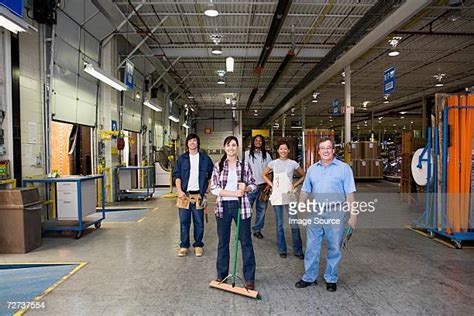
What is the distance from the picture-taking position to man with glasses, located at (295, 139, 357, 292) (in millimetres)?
3031

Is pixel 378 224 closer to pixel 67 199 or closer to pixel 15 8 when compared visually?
pixel 67 199

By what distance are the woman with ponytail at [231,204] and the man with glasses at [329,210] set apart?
22.7 inches

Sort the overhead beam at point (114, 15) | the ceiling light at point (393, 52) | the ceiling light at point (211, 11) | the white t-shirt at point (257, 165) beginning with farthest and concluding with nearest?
1. the ceiling light at point (393, 52)
2. the ceiling light at point (211, 11)
3. the overhead beam at point (114, 15)
4. the white t-shirt at point (257, 165)

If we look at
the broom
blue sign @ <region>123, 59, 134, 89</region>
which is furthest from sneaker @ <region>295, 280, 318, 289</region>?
blue sign @ <region>123, 59, 134, 89</region>

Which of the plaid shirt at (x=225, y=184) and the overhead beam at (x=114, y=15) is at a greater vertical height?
the overhead beam at (x=114, y=15)

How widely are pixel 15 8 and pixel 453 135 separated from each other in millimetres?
5933

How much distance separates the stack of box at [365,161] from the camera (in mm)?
14555

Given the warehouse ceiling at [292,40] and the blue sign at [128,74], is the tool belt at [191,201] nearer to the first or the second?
the warehouse ceiling at [292,40]

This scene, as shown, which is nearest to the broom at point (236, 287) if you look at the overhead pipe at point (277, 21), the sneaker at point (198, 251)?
the sneaker at point (198, 251)

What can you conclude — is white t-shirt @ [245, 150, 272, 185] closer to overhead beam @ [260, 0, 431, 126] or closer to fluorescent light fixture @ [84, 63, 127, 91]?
fluorescent light fixture @ [84, 63, 127, 91]

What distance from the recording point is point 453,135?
4594 millimetres

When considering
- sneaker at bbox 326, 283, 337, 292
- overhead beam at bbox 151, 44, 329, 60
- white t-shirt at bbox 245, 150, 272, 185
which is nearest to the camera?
sneaker at bbox 326, 283, 337, 292

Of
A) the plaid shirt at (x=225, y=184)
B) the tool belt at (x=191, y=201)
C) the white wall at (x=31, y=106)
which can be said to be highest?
the white wall at (x=31, y=106)

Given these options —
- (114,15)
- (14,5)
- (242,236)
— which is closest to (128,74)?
(114,15)
